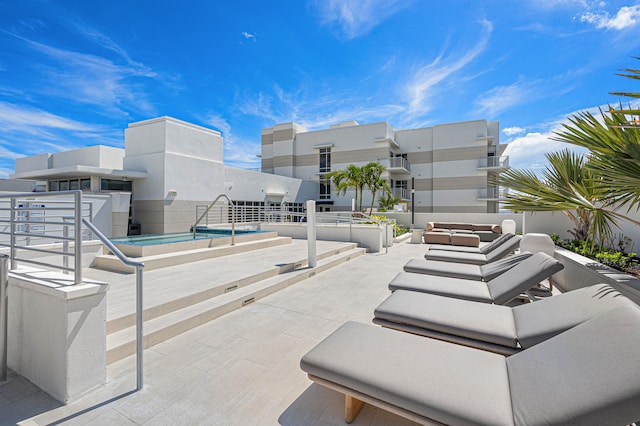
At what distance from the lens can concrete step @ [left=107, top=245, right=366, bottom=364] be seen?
267cm

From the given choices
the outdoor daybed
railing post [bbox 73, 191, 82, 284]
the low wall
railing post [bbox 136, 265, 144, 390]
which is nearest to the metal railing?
railing post [bbox 73, 191, 82, 284]

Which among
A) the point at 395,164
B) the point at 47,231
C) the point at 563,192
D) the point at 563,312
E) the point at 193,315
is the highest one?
the point at 395,164

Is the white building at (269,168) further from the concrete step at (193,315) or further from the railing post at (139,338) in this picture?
the railing post at (139,338)

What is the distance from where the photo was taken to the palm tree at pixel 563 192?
327 centimetres

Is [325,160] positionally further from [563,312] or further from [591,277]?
[563,312]

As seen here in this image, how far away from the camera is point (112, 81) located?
12.1m

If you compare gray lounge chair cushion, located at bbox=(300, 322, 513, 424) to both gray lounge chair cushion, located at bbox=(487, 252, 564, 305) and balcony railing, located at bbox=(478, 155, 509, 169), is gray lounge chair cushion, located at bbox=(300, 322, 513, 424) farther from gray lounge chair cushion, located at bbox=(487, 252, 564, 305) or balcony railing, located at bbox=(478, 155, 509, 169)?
balcony railing, located at bbox=(478, 155, 509, 169)

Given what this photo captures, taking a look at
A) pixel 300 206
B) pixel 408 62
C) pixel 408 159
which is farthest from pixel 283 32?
pixel 408 159

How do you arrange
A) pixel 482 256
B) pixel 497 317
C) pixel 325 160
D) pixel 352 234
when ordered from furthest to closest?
pixel 325 160
pixel 352 234
pixel 482 256
pixel 497 317

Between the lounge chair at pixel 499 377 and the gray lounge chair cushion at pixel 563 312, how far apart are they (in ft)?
0.85

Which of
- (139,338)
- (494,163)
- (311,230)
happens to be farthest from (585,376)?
(494,163)

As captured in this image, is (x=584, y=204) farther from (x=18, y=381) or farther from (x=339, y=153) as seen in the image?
(x=339, y=153)

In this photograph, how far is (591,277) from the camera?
381cm

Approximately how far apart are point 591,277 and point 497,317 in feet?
7.98
